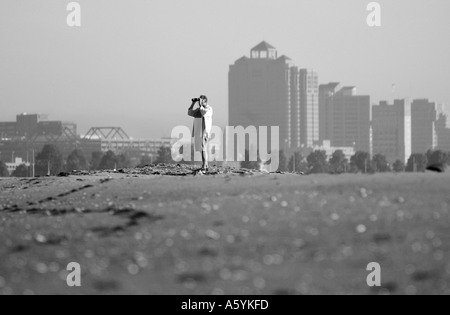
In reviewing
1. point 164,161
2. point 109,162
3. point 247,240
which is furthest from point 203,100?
point 109,162

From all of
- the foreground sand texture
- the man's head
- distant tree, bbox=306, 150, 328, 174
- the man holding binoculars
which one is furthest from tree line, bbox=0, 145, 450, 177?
the foreground sand texture

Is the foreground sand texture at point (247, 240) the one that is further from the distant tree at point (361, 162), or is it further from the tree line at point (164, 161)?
the distant tree at point (361, 162)

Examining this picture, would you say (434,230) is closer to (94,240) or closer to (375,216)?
(375,216)

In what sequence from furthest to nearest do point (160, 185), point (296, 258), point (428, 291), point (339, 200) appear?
point (160, 185) → point (339, 200) → point (296, 258) → point (428, 291)

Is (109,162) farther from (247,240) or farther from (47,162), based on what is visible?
(247,240)

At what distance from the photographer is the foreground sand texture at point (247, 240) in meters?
16.4

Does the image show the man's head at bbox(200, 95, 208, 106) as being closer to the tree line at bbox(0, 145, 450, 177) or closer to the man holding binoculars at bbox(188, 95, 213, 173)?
the man holding binoculars at bbox(188, 95, 213, 173)

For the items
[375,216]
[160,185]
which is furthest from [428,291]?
[160,185]

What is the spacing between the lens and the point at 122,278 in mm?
16750

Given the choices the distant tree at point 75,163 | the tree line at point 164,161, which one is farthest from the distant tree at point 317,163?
the distant tree at point 75,163

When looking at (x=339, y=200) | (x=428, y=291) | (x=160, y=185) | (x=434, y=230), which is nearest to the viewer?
(x=428, y=291)

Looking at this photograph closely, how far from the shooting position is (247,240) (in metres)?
18.0
